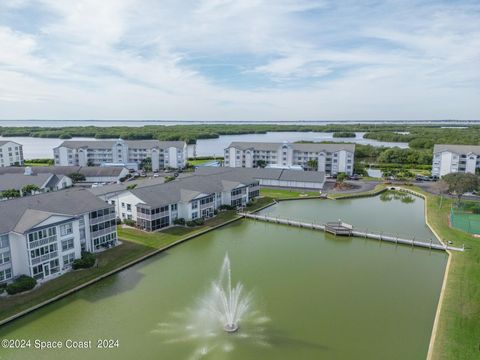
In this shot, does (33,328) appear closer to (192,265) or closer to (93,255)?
(93,255)

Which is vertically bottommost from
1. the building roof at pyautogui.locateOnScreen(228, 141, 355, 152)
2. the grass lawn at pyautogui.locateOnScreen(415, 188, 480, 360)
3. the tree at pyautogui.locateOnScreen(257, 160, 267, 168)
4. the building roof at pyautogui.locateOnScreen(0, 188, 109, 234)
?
the grass lawn at pyautogui.locateOnScreen(415, 188, 480, 360)

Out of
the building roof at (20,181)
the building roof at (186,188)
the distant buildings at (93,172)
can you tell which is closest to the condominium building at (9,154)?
the distant buildings at (93,172)

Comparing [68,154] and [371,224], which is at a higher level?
[68,154]

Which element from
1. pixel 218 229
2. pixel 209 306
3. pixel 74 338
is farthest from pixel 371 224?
pixel 74 338

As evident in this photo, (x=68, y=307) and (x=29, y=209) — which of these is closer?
(x=68, y=307)

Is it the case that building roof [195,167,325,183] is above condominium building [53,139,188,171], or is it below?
below

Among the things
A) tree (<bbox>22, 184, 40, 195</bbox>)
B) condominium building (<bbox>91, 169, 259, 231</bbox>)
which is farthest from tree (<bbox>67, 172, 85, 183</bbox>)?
condominium building (<bbox>91, 169, 259, 231</bbox>)

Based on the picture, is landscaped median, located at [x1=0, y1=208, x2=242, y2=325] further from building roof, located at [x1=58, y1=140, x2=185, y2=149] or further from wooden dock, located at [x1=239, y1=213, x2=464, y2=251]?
building roof, located at [x1=58, y1=140, x2=185, y2=149]
